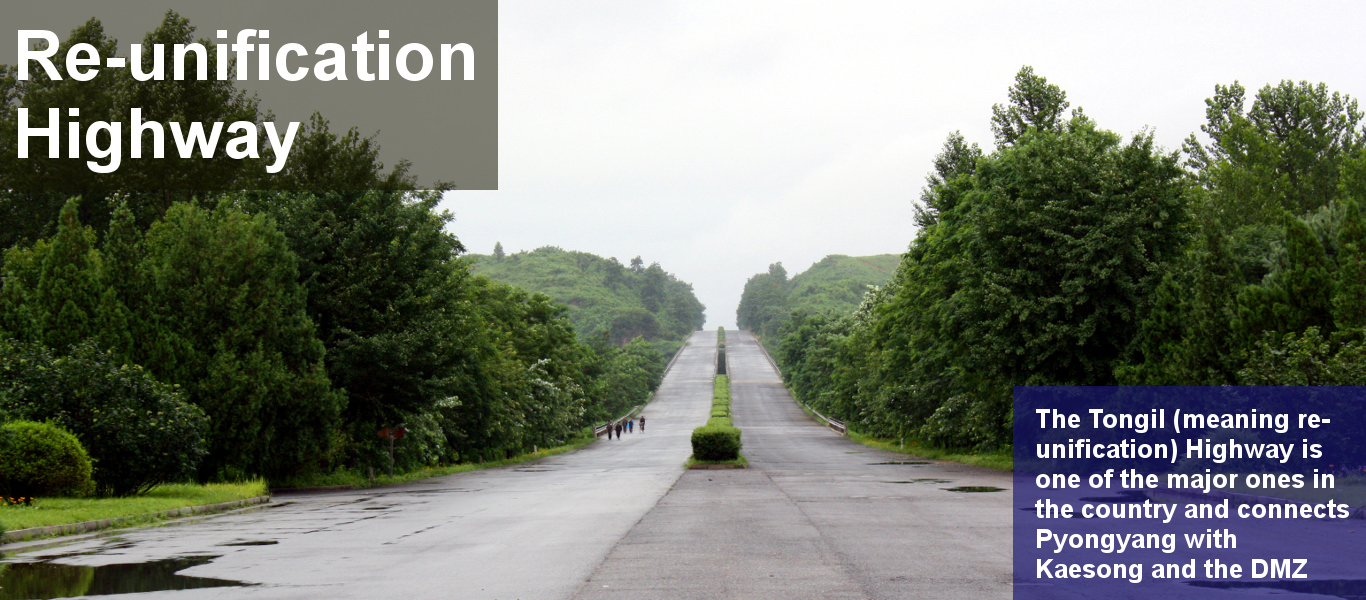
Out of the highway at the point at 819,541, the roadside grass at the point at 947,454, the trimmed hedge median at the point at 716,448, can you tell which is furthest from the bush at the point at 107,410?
the roadside grass at the point at 947,454

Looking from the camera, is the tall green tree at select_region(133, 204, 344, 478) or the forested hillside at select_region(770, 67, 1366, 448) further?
the tall green tree at select_region(133, 204, 344, 478)

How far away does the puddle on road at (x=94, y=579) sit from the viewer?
10.4 metres

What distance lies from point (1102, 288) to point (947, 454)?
55.5 ft

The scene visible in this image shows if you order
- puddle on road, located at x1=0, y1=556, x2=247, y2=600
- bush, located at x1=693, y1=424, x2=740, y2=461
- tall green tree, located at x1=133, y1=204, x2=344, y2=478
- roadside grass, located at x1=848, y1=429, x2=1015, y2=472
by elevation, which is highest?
tall green tree, located at x1=133, y1=204, x2=344, y2=478

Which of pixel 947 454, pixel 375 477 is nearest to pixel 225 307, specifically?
pixel 375 477

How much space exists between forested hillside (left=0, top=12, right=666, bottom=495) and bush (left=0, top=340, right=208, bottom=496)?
0.14 ft

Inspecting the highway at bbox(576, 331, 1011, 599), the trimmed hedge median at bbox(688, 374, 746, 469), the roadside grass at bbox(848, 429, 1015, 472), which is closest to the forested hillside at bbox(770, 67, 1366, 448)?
the roadside grass at bbox(848, 429, 1015, 472)

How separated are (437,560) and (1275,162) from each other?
184 feet

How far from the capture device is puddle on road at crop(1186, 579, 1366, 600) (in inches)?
368

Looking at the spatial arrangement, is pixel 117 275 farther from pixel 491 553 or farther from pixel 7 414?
pixel 491 553

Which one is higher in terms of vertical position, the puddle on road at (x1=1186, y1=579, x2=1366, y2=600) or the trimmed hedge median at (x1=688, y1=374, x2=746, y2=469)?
the puddle on road at (x1=1186, y1=579, x2=1366, y2=600)

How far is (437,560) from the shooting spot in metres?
12.7

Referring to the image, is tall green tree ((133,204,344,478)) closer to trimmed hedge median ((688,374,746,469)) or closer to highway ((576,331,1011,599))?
highway ((576,331,1011,599))

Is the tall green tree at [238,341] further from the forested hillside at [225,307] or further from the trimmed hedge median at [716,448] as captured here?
the trimmed hedge median at [716,448]
